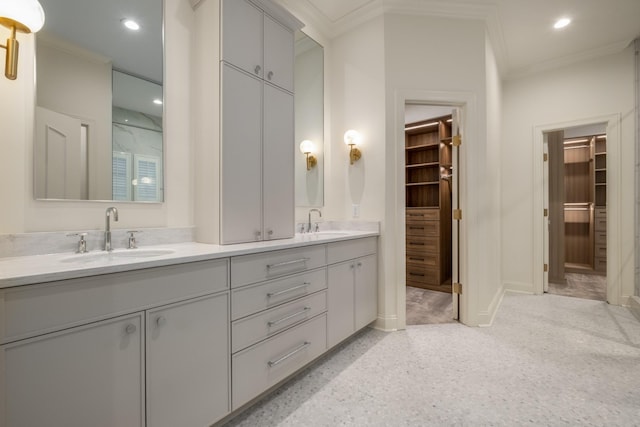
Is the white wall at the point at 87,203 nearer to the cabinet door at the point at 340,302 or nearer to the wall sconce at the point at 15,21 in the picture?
the wall sconce at the point at 15,21

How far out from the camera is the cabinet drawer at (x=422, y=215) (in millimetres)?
3949

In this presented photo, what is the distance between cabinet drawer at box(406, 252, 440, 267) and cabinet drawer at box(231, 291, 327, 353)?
97.0 inches

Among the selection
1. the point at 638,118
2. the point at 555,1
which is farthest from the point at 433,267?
the point at 555,1

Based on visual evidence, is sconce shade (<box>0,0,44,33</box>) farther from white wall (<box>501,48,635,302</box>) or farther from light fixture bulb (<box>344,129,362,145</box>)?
white wall (<box>501,48,635,302</box>)

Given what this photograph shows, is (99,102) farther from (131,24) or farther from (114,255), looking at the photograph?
(114,255)

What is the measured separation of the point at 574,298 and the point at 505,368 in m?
2.55

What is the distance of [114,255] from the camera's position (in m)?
1.43

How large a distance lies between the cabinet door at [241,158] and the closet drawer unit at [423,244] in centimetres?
Result: 286

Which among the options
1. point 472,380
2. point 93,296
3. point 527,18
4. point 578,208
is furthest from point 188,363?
point 578,208

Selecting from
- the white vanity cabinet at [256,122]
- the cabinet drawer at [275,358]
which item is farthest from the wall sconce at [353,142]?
the cabinet drawer at [275,358]

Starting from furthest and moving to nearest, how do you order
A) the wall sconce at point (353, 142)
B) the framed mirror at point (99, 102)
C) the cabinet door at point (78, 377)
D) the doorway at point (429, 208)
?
the doorway at point (429, 208), the wall sconce at point (353, 142), the framed mirror at point (99, 102), the cabinet door at point (78, 377)

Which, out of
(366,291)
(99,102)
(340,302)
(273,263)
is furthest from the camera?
(366,291)

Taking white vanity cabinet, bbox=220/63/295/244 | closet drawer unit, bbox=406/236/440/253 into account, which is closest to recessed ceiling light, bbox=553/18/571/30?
closet drawer unit, bbox=406/236/440/253

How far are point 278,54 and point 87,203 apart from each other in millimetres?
1594
